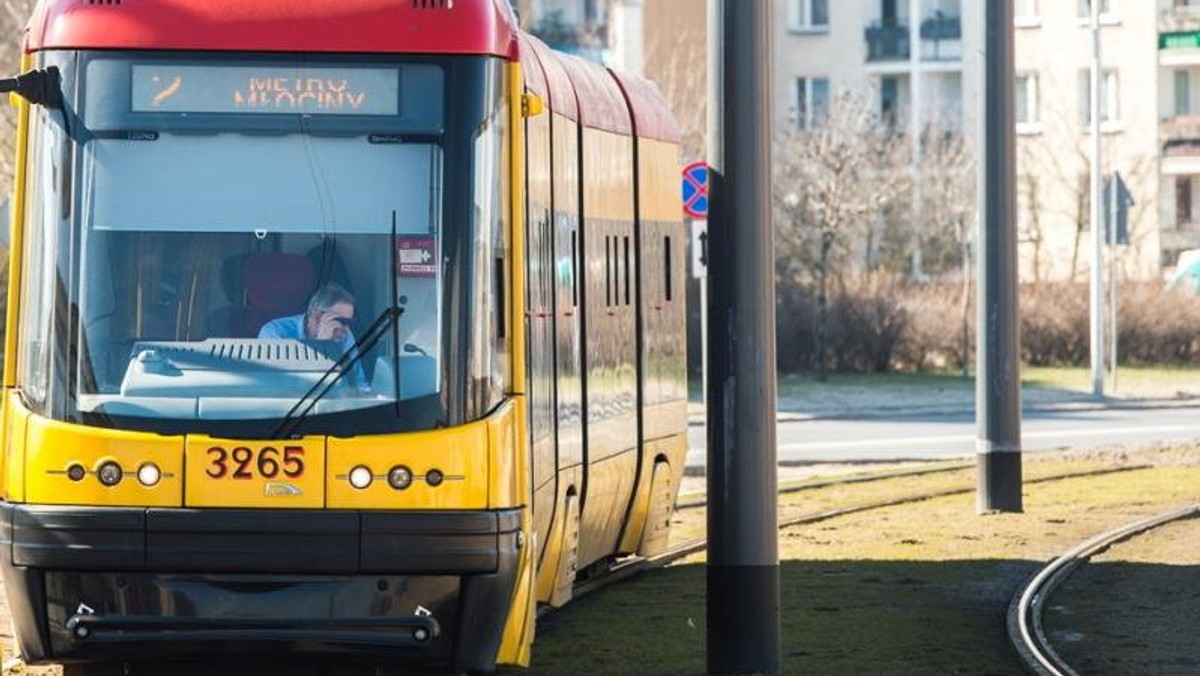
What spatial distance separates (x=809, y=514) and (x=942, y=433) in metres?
14.0

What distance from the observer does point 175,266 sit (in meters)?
11.4

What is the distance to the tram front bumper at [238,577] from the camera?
1110cm

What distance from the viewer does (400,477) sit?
11.2 m

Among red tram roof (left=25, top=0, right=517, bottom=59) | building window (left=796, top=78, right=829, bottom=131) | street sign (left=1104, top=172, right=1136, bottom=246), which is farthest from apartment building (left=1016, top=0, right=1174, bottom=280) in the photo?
red tram roof (left=25, top=0, right=517, bottom=59)

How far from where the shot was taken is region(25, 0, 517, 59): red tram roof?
1145 centimetres

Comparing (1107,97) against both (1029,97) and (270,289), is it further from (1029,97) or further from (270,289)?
(270,289)

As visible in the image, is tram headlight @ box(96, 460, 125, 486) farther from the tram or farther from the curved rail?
A: the curved rail

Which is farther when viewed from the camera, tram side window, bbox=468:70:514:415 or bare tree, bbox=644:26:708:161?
bare tree, bbox=644:26:708:161

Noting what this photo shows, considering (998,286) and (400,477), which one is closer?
(400,477)

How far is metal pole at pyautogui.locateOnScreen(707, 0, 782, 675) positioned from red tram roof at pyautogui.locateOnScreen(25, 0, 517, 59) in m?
1.65

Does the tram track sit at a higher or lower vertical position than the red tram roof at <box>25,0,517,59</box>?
lower

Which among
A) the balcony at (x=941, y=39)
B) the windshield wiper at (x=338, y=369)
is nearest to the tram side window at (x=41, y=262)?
the windshield wiper at (x=338, y=369)

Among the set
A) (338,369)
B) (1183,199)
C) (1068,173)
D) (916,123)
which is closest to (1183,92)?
(1183,199)

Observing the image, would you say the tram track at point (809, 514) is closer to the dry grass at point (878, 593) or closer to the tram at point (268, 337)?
the dry grass at point (878, 593)
